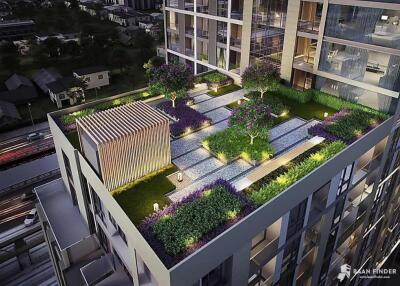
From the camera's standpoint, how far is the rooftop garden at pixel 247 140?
23138mm

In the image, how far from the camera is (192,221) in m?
16.4

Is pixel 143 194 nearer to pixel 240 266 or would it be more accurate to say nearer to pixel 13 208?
pixel 240 266

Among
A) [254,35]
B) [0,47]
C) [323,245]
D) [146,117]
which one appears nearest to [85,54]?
[0,47]

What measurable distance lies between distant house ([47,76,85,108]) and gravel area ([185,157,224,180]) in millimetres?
55890

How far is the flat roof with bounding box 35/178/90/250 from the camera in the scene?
23.0m

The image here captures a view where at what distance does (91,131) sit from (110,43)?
91.3 m

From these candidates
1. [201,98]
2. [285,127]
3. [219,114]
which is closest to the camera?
[285,127]

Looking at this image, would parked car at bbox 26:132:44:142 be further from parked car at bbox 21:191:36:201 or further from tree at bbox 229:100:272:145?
tree at bbox 229:100:272:145

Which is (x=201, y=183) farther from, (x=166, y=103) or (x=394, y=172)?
(x=394, y=172)

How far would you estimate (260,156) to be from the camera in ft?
75.1

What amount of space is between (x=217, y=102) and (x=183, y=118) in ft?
18.4

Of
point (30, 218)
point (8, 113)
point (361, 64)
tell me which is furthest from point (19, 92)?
point (361, 64)

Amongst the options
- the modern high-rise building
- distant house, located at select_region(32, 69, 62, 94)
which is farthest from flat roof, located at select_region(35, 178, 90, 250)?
distant house, located at select_region(32, 69, 62, 94)

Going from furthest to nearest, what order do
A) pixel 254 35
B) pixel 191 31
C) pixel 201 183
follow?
pixel 191 31
pixel 254 35
pixel 201 183
